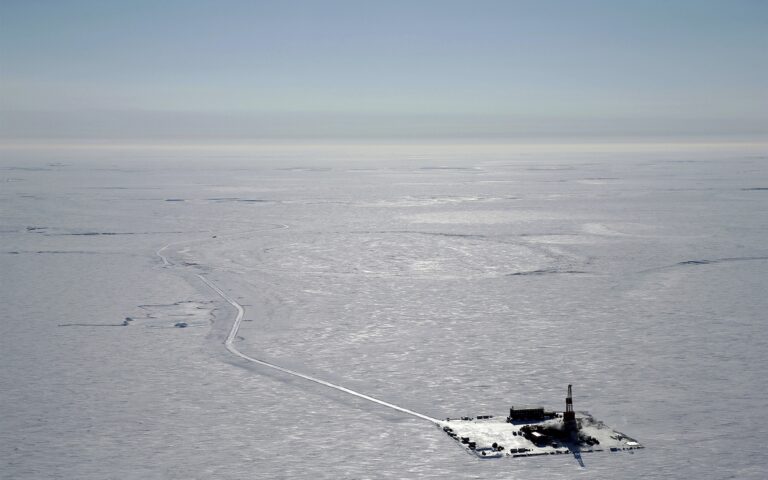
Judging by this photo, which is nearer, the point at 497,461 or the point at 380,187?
the point at 497,461

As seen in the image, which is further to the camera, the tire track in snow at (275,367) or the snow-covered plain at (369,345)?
the tire track in snow at (275,367)

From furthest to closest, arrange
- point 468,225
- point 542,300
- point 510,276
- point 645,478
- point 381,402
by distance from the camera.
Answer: point 468,225 < point 510,276 < point 542,300 < point 381,402 < point 645,478

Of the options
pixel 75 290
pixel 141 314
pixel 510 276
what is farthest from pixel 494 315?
pixel 75 290

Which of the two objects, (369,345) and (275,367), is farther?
(369,345)

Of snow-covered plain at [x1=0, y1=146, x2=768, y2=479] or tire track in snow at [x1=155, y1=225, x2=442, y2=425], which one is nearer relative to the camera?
snow-covered plain at [x1=0, y1=146, x2=768, y2=479]

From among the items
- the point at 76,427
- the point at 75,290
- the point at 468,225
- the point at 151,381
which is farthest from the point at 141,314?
the point at 468,225

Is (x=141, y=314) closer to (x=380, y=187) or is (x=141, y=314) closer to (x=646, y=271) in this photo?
(x=646, y=271)

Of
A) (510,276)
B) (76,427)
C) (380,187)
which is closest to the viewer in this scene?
(76,427)
